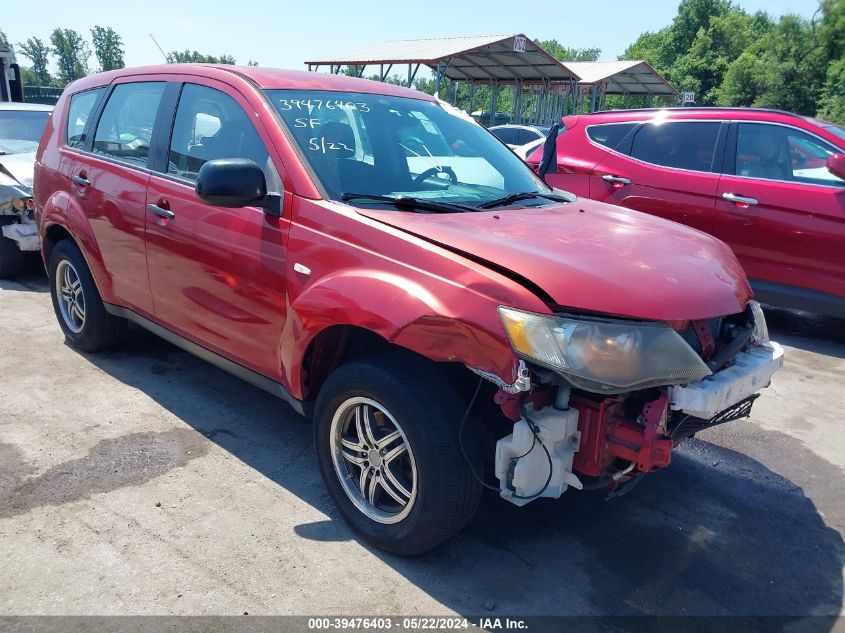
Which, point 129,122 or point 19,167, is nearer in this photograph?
point 129,122

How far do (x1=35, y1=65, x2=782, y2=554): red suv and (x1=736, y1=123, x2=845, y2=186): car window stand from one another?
3067 mm

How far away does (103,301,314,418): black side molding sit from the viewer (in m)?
3.24

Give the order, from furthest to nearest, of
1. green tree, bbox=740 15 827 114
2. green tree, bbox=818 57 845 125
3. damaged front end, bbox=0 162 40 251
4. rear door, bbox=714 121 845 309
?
green tree, bbox=740 15 827 114
green tree, bbox=818 57 845 125
damaged front end, bbox=0 162 40 251
rear door, bbox=714 121 845 309

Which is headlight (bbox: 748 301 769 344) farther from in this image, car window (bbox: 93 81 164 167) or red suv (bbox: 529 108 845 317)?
car window (bbox: 93 81 164 167)

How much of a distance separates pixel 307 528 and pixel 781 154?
16.7 ft

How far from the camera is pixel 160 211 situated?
374 cm

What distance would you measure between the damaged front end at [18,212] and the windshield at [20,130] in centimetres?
128

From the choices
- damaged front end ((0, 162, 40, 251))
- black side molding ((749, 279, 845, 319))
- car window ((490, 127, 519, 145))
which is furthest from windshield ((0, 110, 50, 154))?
car window ((490, 127, 519, 145))

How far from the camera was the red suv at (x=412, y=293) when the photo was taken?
2414 mm

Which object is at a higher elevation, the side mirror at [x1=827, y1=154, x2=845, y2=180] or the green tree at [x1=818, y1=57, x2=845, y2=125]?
the green tree at [x1=818, y1=57, x2=845, y2=125]

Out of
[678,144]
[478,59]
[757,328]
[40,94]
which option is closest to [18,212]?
[678,144]

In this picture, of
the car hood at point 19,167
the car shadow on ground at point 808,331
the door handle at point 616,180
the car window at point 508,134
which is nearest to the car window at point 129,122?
the car hood at point 19,167

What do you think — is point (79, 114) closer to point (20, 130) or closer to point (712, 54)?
point (20, 130)

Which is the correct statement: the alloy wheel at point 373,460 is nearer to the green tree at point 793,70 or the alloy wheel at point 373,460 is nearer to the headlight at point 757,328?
the headlight at point 757,328
